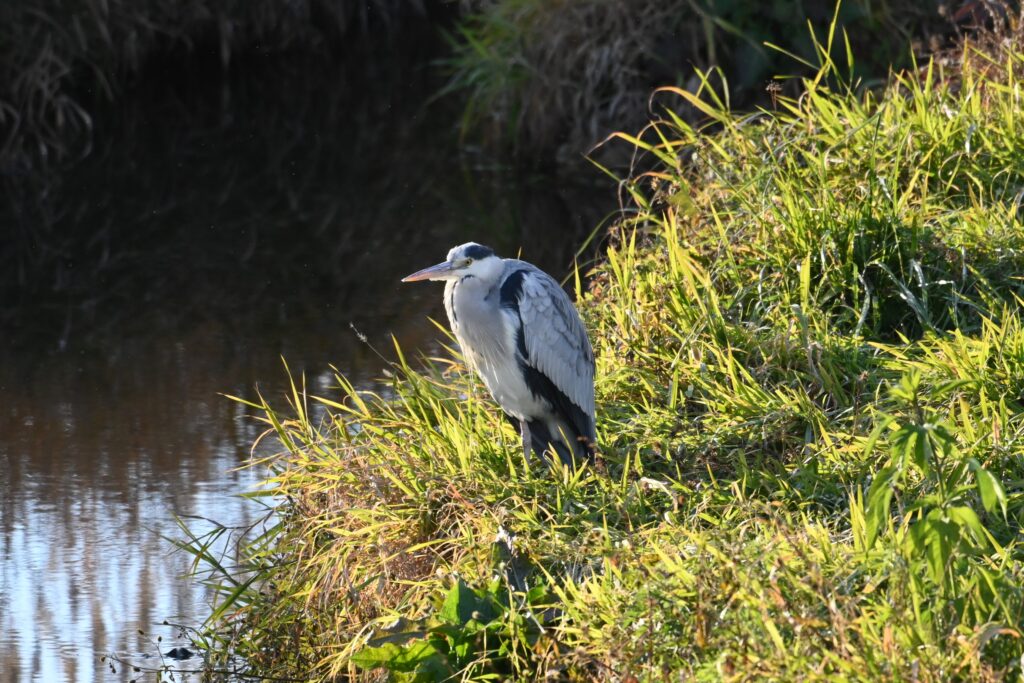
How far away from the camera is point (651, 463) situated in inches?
166

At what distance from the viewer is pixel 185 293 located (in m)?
7.12

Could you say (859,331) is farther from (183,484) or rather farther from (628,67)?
(628,67)

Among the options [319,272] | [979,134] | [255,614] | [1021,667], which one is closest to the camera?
[1021,667]

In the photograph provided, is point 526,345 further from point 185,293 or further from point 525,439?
point 185,293

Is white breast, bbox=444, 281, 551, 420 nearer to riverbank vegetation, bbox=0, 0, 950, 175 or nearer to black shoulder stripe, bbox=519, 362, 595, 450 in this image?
black shoulder stripe, bbox=519, 362, 595, 450

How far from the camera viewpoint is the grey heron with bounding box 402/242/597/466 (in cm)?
428

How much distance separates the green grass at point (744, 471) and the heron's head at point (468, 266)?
1.31ft

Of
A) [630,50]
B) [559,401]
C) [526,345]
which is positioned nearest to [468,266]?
[526,345]

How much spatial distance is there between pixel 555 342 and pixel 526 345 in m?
0.08

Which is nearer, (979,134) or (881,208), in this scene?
(881,208)

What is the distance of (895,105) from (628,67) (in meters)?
2.83

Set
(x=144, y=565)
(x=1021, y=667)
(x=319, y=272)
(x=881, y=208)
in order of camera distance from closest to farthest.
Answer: (x=1021, y=667)
(x=144, y=565)
(x=881, y=208)
(x=319, y=272)

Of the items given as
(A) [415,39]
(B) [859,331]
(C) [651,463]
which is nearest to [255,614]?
(C) [651,463]

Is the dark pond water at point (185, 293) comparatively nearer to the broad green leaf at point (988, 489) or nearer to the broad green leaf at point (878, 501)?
the broad green leaf at point (878, 501)
